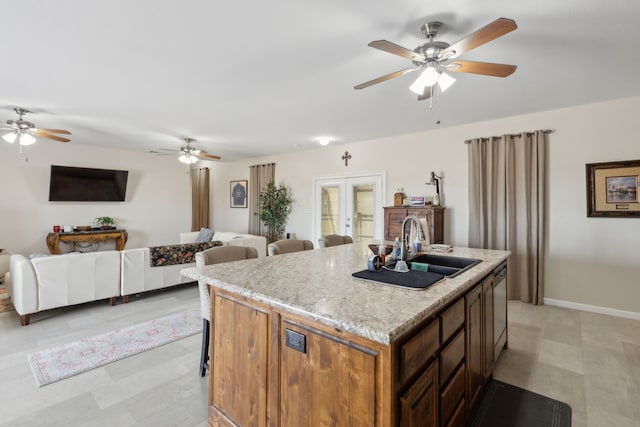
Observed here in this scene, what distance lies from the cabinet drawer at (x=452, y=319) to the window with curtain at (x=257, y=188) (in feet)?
19.5

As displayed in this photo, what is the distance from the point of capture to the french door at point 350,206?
5566mm

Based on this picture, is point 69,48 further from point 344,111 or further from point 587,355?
point 587,355

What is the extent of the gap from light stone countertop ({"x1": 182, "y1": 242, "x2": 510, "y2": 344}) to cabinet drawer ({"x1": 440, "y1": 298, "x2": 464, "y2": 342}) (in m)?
0.06

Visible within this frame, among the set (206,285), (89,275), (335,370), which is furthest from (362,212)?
(335,370)

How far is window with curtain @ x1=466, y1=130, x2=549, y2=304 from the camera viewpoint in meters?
3.94

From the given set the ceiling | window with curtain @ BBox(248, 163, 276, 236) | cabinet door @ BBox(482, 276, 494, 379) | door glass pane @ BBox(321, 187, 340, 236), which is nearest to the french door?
door glass pane @ BBox(321, 187, 340, 236)

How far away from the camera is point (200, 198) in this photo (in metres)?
8.64

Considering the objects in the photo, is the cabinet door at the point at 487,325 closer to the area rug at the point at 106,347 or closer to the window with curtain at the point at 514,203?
the window with curtain at the point at 514,203

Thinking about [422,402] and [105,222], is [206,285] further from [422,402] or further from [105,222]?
[105,222]

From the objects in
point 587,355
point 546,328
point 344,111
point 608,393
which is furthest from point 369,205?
point 608,393

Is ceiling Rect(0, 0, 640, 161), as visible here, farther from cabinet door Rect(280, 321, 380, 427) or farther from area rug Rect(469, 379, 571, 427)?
area rug Rect(469, 379, 571, 427)

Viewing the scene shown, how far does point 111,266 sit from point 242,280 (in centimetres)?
320

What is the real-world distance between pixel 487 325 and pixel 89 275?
14.0 ft

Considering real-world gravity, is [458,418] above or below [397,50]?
below
